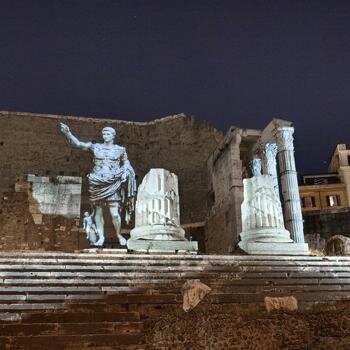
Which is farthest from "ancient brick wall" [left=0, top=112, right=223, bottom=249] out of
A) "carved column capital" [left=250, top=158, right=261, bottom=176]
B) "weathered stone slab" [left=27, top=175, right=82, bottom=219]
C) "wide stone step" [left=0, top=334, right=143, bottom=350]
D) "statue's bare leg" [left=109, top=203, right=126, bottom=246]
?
"wide stone step" [left=0, top=334, right=143, bottom=350]

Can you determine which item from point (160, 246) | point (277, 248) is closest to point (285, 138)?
point (277, 248)

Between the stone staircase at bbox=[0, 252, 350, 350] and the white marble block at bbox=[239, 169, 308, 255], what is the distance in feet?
3.47

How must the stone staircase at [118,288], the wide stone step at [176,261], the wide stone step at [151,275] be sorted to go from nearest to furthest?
the stone staircase at [118,288] < the wide stone step at [151,275] < the wide stone step at [176,261]

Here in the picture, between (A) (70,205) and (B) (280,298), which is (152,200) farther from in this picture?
(A) (70,205)

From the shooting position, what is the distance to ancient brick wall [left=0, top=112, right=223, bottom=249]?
92.5ft

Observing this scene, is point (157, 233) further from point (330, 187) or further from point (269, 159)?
point (330, 187)

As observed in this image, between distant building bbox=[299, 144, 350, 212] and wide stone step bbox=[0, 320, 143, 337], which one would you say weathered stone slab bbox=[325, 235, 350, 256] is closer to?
wide stone step bbox=[0, 320, 143, 337]

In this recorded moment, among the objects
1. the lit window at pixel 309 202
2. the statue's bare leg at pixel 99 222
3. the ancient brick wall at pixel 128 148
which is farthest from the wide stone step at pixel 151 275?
the lit window at pixel 309 202

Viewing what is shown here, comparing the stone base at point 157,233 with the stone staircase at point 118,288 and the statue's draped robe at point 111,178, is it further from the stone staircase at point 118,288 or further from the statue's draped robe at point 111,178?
the statue's draped robe at point 111,178

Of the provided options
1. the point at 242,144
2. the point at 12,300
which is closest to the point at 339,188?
the point at 242,144

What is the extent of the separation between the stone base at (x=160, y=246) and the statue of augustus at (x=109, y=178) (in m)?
2.13

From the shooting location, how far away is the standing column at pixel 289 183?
719 inches

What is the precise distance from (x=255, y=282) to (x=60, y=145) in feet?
74.7

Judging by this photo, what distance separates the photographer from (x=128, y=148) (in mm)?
30016
